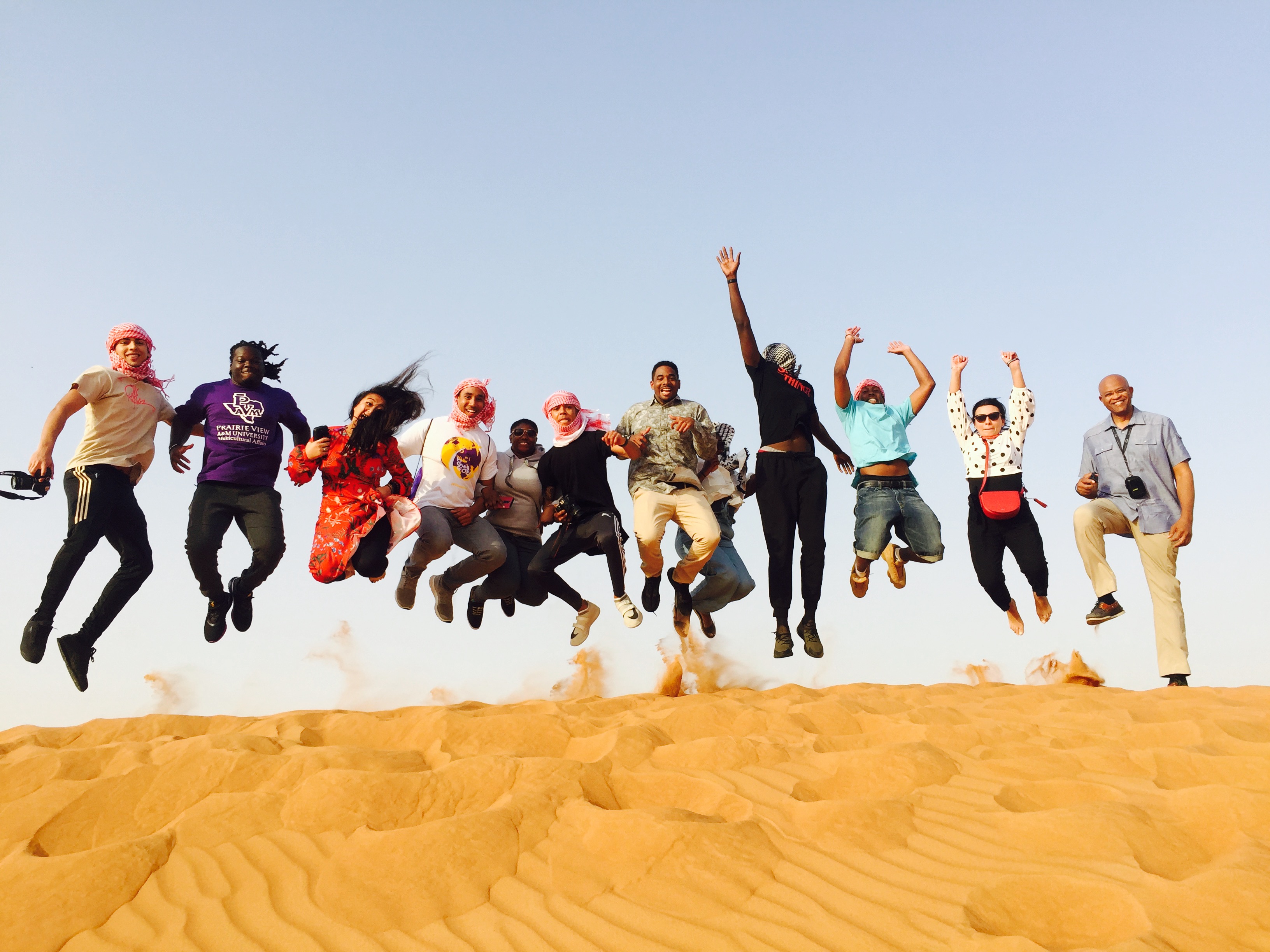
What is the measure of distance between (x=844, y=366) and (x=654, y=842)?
496 cm

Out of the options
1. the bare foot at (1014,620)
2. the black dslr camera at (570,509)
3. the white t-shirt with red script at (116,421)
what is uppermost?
the white t-shirt with red script at (116,421)

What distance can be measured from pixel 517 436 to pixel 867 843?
16.6ft

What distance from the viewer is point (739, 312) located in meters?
6.75

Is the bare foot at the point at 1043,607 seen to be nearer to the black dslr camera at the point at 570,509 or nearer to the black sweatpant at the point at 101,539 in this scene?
the black dslr camera at the point at 570,509

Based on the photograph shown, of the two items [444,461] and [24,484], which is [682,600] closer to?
[444,461]

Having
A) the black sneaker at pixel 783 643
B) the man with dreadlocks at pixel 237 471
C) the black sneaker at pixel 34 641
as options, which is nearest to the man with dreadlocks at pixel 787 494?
the black sneaker at pixel 783 643

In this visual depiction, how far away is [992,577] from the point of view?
7098 millimetres

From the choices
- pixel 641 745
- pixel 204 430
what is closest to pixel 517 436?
pixel 204 430

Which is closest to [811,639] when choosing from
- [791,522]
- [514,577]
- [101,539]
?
[791,522]

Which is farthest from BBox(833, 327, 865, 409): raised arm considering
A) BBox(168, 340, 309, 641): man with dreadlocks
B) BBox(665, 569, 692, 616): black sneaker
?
BBox(168, 340, 309, 641): man with dreadlocks

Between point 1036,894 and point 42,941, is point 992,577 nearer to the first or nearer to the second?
point 1036,894

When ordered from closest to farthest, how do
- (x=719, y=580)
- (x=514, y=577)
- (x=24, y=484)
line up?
(x=24, y=484) → (x=514, y=577) → (x=719, y=580)

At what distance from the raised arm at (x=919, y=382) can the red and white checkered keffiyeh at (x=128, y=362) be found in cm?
563

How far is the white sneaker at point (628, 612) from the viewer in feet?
22.8
